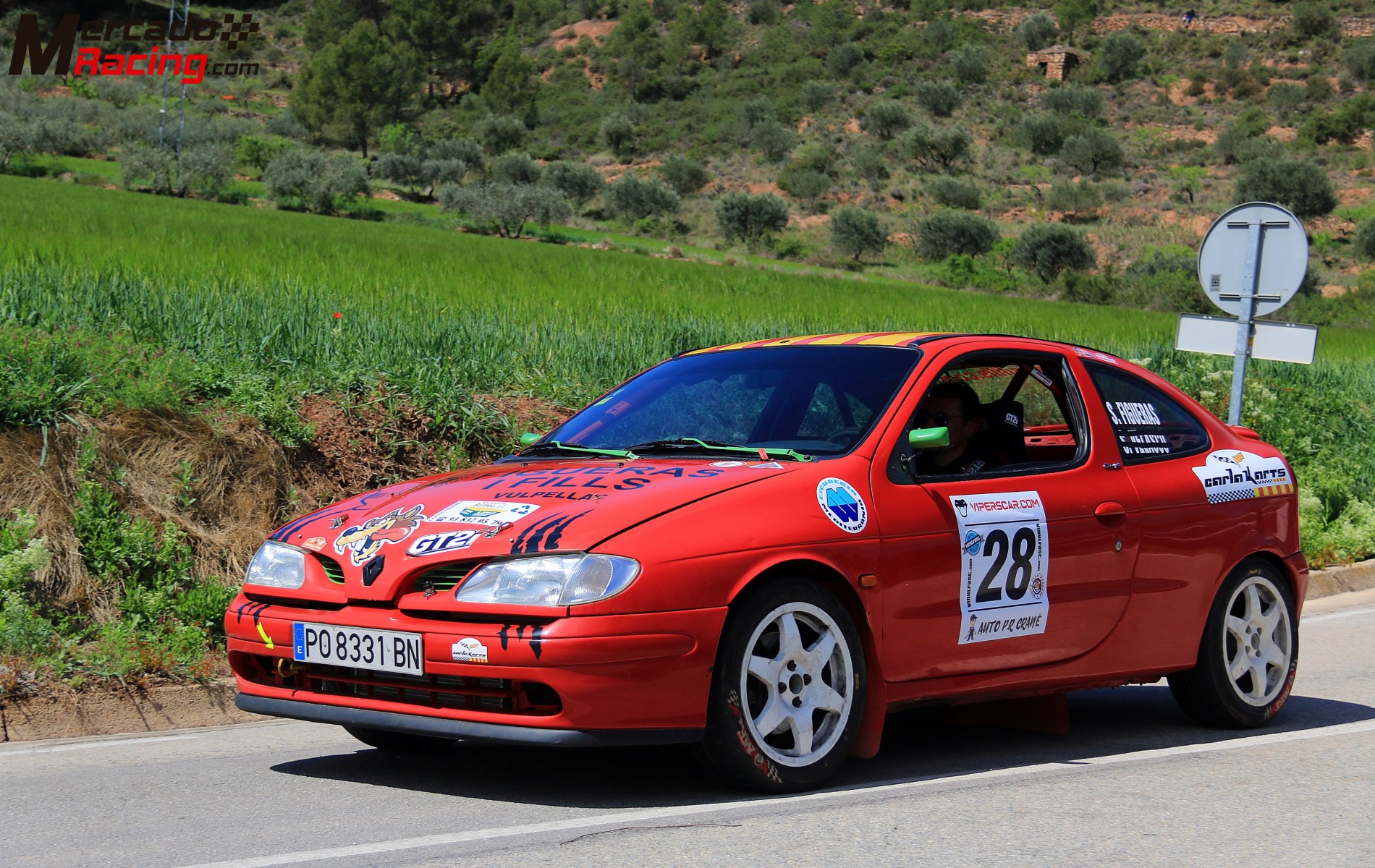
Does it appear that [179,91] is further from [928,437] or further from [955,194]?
[928,437]

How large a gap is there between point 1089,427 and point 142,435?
16.4ft

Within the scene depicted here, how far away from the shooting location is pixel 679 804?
4.89 meters

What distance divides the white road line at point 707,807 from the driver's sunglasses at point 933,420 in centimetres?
131

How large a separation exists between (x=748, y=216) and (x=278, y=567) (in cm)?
6581

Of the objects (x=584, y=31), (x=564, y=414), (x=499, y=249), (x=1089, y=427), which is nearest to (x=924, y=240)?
(x=499, y=249)

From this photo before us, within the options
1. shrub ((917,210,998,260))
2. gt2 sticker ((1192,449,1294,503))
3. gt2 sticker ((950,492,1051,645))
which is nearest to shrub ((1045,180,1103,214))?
shrub ((917,210,998,260))

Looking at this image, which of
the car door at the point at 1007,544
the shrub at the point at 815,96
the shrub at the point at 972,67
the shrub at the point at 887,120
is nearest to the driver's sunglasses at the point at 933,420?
the car door at the point at 1007,544

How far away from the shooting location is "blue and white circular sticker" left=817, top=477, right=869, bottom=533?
505 cm

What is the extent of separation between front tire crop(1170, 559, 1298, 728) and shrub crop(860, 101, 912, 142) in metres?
86.8

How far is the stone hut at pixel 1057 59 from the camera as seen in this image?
99.9 metres

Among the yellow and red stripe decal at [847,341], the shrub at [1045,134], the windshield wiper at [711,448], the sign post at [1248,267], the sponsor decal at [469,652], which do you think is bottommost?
the sponsor decal at [469,652]

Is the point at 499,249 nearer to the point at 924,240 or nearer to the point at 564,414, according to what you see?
the point at 564,414

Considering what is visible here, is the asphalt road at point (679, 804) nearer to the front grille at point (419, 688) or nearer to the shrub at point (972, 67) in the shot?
the front grille at point (419, 688)

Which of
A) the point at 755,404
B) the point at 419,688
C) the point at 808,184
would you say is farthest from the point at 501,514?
the point at 808,184
